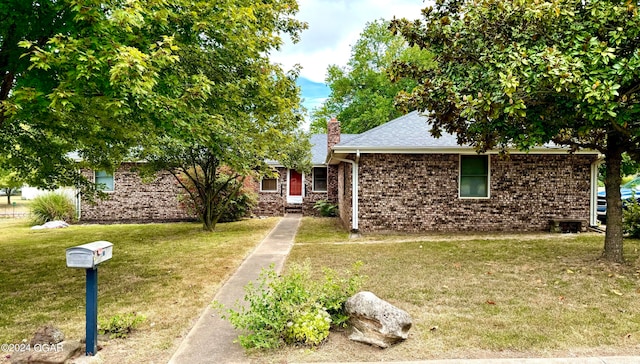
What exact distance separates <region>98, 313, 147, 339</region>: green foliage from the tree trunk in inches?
309

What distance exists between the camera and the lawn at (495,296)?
144 inches

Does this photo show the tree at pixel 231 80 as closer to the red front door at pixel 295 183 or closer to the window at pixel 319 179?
the window at pixel 319 179

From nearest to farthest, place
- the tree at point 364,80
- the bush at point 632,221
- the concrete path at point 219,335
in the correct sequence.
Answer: the concrete path at point 219,335 < the bush at point 632,221 < the tree at point 364,80

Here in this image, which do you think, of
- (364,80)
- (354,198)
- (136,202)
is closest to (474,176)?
(354,198)

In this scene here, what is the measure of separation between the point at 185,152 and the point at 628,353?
11670 millimetres

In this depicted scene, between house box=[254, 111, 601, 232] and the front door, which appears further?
the front door

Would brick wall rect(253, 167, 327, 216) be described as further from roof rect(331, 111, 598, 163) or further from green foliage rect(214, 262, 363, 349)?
green foliage rect(214, 262, 363, 349)

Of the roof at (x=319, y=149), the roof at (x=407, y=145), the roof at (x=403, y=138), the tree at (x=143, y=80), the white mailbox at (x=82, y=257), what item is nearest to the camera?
the white mailbox at (x=82, y=257)

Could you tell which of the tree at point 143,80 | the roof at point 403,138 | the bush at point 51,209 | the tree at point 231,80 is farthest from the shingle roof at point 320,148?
the bush at point 51,209

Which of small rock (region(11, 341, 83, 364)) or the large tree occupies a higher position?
the large tree

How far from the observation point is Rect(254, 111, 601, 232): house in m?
11.1

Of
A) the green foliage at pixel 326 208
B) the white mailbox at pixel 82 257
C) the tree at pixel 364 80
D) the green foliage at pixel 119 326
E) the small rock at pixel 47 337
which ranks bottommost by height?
the green foliage at pixel 119 326

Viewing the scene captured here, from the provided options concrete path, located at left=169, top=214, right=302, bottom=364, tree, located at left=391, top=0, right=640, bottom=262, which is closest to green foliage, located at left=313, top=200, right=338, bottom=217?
concrete path, located at left=169, top=214, right=302, bottom=364

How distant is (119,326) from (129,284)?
7.43 ft
